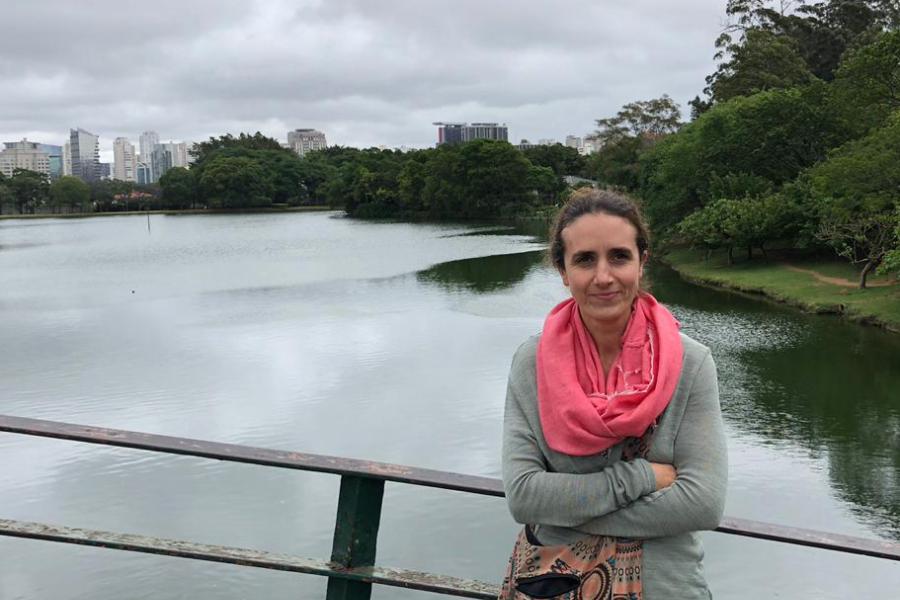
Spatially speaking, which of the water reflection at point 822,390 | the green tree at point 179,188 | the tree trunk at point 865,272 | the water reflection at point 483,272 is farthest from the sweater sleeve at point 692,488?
the green tree at point 179,188

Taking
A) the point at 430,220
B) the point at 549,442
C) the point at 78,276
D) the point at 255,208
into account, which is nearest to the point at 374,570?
the point at 549,442

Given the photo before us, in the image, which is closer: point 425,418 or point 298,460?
point 298,460

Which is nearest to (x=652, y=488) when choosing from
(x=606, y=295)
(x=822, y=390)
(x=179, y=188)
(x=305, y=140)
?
→ (x=606, y=295)

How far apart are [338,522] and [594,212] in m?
0.99

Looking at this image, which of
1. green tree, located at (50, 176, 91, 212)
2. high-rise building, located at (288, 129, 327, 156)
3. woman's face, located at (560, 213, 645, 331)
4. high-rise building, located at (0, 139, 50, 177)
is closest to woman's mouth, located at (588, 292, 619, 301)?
woman's face, located at (560, 213, 645, 331)

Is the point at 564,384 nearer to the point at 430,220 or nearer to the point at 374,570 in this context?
the point at 374,570

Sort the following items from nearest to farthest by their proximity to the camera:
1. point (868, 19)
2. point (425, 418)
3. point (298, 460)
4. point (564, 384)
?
point (564, 384), point (298, 460), point (425, 418), point (868, 19)

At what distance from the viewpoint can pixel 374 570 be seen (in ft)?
7.07


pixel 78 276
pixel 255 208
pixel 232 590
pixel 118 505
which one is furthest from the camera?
pixel 255 208

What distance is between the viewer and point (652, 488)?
A: 5.42ft

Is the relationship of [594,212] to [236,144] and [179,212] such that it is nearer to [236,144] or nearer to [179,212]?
[179,212]

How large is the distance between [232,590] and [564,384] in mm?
6449

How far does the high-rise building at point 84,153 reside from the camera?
18025 cm

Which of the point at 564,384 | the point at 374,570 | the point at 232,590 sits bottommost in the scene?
the point at 232,590
